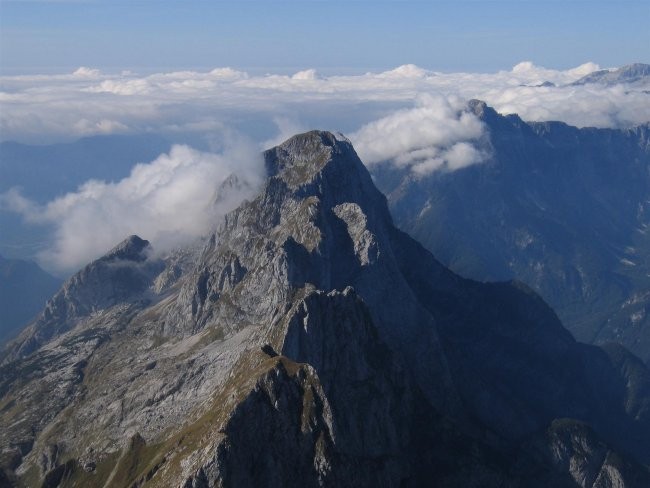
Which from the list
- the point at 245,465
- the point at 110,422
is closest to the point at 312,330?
the point at 245,465

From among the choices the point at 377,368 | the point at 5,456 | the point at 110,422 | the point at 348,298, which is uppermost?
the point at 348,298

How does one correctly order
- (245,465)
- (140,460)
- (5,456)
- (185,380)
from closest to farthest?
1. (245,465)
2. (140,460)
3. (185,380)
4. (5,456)

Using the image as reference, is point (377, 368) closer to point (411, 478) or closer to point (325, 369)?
point (325, 369)

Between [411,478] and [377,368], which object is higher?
[377,368]

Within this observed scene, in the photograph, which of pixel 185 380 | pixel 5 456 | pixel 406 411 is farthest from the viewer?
pixel 5 456

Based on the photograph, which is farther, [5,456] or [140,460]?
[5,456]

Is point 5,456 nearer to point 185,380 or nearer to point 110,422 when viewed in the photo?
point 110,422

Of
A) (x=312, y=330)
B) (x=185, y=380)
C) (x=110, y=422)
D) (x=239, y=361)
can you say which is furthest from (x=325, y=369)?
(x=110, y=422)

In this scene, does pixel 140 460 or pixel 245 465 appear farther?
pixel 140 460

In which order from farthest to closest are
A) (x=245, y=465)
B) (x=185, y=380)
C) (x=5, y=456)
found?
(x=5, y=456)
(x=185, y=380)
(x=245, y=465)
